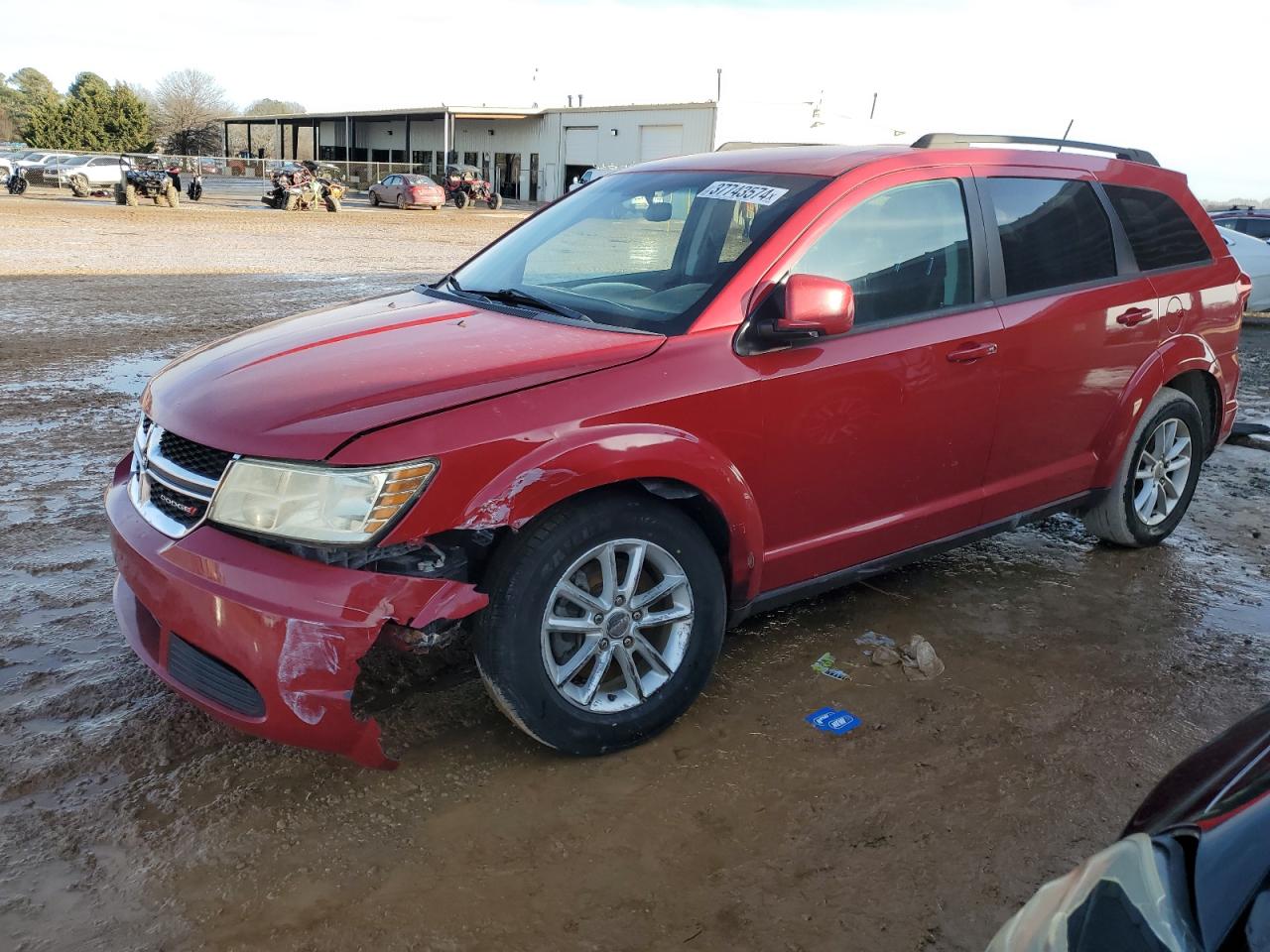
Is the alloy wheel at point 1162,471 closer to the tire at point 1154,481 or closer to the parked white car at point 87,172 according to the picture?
the tire at point 1154,481

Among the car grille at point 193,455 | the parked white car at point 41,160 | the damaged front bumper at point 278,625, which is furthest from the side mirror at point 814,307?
the parked white car at point 41,160

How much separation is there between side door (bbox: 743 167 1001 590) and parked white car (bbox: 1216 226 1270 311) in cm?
1002

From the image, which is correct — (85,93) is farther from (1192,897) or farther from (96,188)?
(1192,897)

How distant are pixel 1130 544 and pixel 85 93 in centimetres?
7264

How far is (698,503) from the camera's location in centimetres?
325

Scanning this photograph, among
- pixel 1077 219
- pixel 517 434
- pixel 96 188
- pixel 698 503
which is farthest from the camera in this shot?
pixel 96 188

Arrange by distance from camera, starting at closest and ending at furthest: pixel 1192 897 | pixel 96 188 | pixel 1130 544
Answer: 1. pixel 1192 897
2. pixel 1130 544
3. pixel 96 188

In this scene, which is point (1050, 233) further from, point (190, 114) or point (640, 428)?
point (190, 114)

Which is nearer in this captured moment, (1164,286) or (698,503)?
(698,503)

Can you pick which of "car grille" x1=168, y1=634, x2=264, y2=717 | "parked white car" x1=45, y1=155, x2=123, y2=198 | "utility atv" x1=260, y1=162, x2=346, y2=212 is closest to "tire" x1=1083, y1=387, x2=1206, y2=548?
"car grille" x1=168, y1=634, x2=264, y2=717

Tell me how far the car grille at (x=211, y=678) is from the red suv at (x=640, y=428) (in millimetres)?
12

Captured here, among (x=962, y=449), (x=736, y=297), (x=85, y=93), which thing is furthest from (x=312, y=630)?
(x=85, y=93)

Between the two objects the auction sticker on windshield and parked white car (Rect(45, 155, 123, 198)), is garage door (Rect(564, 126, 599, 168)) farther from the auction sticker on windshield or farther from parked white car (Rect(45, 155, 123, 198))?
the auction sticker on windshield

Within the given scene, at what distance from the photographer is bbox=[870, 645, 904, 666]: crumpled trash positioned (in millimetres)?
3828
